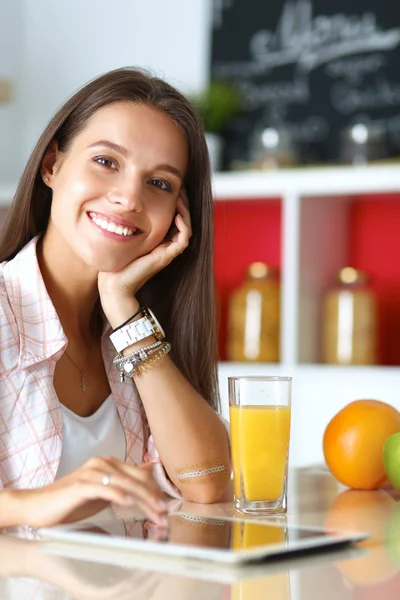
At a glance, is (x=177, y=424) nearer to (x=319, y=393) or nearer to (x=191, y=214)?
(x=191, y=214)

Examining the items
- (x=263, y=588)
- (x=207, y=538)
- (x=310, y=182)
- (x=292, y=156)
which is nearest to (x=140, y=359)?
(x=207, y=538)

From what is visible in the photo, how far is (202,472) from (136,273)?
35 centimetres

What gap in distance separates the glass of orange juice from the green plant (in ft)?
6.54

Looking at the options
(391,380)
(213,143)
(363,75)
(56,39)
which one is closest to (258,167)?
(213,143)

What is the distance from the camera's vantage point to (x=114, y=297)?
1.47 m

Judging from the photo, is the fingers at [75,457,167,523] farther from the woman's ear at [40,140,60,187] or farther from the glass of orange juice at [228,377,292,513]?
the woman's ear at [40,140,60,187]

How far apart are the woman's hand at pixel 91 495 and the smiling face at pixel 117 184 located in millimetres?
561

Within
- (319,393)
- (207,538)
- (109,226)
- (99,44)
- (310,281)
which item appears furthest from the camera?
(99,44)

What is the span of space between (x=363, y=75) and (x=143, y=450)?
5.57 feet

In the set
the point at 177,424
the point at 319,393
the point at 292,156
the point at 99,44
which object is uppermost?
the point at 99,44

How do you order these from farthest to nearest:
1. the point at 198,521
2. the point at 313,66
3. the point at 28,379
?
the point at 313,66 < the point at 28,379 < the point at 198,521

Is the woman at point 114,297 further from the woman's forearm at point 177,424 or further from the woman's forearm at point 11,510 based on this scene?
the woman's forearm at point 11,510

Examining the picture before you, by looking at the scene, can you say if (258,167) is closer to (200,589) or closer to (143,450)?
(143,450)

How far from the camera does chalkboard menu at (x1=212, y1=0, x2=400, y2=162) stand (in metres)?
2.85
